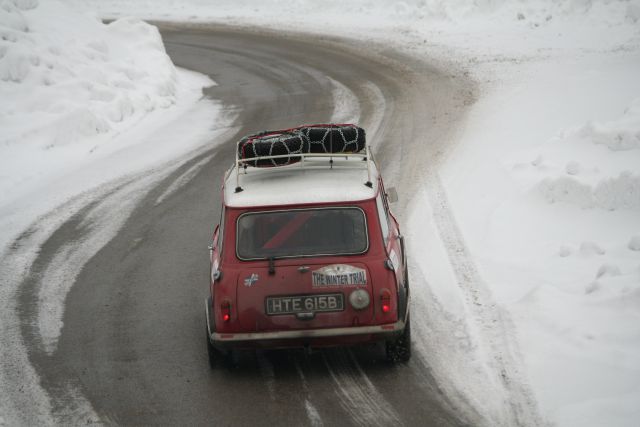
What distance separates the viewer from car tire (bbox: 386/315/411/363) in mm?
7047

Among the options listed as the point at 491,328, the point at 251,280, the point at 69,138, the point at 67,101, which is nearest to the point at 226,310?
the point at 251,280

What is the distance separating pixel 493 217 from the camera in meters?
10.5

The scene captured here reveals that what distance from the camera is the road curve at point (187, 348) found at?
21.3 ft

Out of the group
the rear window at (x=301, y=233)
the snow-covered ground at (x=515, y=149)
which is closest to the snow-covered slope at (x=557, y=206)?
the snow-covered ground at (x=515, y=149)

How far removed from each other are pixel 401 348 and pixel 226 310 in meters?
1.66

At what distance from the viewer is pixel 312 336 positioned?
6609mm

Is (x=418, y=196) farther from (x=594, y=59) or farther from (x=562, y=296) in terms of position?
(x=594, y=59)

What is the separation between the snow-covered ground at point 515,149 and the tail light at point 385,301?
95 centimetres

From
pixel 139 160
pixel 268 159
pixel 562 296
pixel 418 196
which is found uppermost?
pixel 268 159

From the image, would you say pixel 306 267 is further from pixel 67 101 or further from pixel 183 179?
pixel 67 101

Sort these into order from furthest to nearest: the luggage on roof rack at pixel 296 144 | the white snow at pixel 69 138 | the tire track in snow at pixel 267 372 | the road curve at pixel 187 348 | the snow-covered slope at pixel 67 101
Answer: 1. the snow-covered slope at pixel 67 101
2. the white snow at pixel 69 138
3. the luggage on roof rack at pixel 296 144
4. the tire track in snow at pixel 267 372
5. the road curve at pixel 187 348

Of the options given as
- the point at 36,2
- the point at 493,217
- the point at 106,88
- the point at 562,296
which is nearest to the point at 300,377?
the point at 562,296

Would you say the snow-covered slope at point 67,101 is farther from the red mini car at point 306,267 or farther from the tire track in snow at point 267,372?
the red mini car at point 306,267

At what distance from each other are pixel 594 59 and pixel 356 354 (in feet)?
42.6
